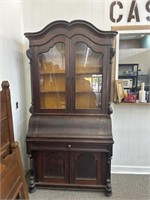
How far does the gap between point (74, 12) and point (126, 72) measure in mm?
1108

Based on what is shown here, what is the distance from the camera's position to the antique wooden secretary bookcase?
2.06 metres

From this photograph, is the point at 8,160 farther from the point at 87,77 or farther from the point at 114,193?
the point at 114,193

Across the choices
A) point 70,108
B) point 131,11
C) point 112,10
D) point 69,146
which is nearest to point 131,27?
point 131,11

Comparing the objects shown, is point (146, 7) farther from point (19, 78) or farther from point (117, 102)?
point (19, 78)

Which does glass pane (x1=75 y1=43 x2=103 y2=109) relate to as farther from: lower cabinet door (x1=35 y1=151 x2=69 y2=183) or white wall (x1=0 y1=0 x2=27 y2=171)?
white wall (x1=0 y1=0 x2=27 y2=171)

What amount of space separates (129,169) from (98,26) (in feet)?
7.03

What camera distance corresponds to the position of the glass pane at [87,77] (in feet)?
7.05

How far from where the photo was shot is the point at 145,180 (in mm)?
2473

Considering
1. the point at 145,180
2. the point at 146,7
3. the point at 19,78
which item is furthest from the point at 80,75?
the point at 145,180

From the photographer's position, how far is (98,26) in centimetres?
243

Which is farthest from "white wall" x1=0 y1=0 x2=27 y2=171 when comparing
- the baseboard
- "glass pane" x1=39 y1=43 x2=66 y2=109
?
the baseboard

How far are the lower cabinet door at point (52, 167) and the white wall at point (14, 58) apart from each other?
1.42ft

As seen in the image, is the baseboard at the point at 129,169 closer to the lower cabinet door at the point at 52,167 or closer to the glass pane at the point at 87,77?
the lower cabinet door at the point at 52,167

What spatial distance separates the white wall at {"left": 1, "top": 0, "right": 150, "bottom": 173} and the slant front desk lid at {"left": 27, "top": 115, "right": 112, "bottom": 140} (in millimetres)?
344
